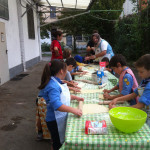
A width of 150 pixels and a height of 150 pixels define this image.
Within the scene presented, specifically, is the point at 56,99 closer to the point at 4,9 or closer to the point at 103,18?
the point at 4,9

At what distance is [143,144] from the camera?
45.7 inches

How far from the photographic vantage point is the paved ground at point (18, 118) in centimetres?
262

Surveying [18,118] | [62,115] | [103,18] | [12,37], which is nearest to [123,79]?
[62,115]

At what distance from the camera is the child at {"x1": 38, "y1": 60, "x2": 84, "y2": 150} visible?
60.6 inches

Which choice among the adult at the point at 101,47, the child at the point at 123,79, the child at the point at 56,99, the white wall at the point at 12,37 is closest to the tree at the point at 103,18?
the white wall at the point at 12,37

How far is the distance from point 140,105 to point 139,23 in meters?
8.63

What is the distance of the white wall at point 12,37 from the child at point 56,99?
524 cm

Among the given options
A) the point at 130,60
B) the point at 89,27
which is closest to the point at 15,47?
the point at 130,60

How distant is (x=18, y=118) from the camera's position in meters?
3.51

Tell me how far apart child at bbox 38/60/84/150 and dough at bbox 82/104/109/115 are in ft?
0.45

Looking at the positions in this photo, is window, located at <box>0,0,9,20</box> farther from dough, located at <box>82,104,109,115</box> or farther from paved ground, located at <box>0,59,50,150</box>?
dough, located at <box>82,104,109,115</box>

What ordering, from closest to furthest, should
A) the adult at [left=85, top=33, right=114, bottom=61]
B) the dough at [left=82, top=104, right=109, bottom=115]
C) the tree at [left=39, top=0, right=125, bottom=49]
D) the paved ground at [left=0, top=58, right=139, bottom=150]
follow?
the dough at [left=82, top=104, right=109, bottom=115] → the paved ground at [left=0, top=58, right=139, bottom=150] → the adult at [left=85, top=33, right=114, bottom=61] → the tree at [left=39, top=0, right=125, bottom=49]

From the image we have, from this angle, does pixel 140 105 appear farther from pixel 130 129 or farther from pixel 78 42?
pixel 78 42

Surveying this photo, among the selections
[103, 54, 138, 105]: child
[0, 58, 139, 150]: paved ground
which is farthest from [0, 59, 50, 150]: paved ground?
[103, 54, 138, 105]: child
